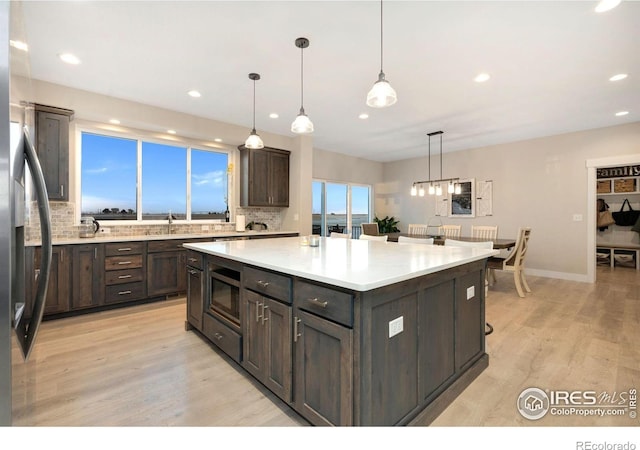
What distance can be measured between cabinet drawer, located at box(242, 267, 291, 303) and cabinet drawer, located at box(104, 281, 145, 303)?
8.38ft

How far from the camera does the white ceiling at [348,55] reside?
222 cm

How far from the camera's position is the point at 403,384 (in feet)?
5.08

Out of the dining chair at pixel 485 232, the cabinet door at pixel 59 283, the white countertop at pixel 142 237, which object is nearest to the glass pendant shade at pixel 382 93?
the white countertop at pixel 142 237

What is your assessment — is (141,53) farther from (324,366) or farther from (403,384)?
(403,384)

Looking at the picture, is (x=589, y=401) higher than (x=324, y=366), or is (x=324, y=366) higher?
(x=324, y=366)

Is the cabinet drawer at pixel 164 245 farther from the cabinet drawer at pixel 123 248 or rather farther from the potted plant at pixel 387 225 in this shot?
the potted plant at pixel 387 225

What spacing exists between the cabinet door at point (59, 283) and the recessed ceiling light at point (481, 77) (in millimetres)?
5076

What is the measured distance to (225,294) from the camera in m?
2.46

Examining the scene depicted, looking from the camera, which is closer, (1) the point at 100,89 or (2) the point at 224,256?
(2) the point at 224,256

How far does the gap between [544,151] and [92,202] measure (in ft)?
25.7

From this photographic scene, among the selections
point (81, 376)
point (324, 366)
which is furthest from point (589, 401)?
point (81, 376)

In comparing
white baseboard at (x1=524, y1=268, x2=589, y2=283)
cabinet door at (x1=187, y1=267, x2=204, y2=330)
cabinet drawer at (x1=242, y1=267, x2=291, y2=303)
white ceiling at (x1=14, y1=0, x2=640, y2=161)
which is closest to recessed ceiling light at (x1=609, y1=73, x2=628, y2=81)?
white ceiling at (x1=14, y1=0, x2=640, y2=161)

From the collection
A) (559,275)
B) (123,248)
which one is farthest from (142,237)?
(559,275)

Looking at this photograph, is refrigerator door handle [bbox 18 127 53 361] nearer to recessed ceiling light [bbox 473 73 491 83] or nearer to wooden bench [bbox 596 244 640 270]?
recessed ceiling light [bbox 473 73 491 83]
